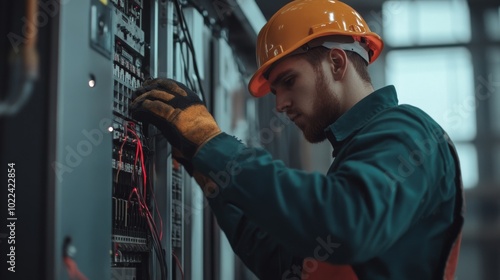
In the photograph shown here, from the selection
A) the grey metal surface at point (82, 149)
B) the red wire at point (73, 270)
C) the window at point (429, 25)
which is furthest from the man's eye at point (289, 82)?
the window at point (429, 25)

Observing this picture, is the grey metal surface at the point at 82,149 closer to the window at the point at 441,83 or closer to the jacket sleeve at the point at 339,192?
the jacket sleeve at the point at 339,192

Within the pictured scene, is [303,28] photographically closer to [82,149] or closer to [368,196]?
[368,196]

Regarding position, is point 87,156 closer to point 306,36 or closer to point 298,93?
point 298,93

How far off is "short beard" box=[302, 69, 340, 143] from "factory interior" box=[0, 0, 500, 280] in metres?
0.39

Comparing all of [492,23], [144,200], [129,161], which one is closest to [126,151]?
[129,161]

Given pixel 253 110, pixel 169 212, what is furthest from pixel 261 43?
pixel 253 110

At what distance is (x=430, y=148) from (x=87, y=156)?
0.68 m

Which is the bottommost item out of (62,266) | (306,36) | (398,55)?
(62,266)

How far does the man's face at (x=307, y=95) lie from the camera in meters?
1.57

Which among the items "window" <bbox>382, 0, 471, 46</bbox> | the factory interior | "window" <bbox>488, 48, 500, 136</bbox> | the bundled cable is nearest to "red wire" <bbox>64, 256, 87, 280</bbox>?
the factory interior

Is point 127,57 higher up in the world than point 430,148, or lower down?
higher up

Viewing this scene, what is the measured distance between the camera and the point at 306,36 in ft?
5.37

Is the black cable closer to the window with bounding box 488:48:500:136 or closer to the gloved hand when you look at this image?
the gloved hand

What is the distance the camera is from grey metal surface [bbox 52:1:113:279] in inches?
40.8
